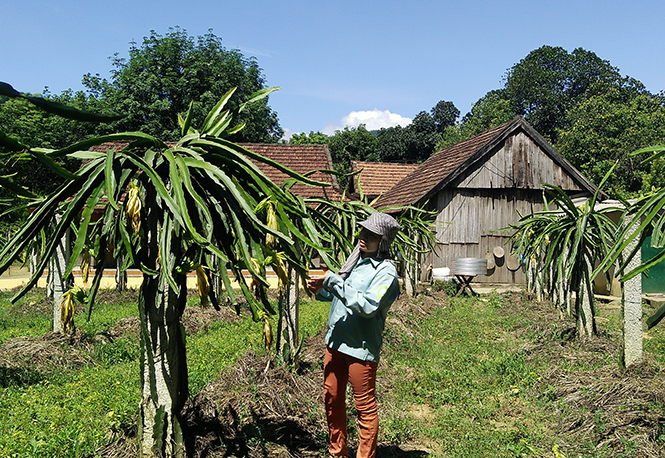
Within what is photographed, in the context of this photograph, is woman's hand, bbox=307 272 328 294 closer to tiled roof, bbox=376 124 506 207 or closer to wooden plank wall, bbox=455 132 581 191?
tiled roof, bbox=376 124 506 207

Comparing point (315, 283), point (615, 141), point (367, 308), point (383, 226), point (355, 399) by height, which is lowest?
point (355, 399)

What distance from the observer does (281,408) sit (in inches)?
199

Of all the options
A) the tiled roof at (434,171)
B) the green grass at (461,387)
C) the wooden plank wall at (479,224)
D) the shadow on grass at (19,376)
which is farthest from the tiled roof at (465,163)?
the shadow on grass at (19,376)

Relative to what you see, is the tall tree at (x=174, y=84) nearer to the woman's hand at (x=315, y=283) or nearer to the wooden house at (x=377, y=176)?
the wooden house at (x=377, y=176)

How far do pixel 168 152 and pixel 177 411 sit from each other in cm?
173

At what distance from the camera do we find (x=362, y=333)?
3934 mm

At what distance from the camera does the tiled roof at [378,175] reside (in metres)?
23.6

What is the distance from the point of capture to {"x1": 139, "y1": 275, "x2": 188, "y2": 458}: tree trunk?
3.28m

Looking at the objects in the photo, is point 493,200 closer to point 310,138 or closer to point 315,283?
point 315,283

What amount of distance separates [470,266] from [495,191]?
2.77m

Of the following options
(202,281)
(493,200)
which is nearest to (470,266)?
(493,200)

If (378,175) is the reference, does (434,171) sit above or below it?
below

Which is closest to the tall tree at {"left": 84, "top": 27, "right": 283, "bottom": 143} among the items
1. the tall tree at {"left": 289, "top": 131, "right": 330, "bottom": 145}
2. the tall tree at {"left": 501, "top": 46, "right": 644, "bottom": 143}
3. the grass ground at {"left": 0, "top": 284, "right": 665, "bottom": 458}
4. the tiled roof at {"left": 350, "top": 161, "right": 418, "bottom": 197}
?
the tiled roof at {"left": 350, "top": 161, "right": 418, "bottom": 197}

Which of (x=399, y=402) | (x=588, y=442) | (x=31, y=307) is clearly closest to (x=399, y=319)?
(x=399, y=402)
